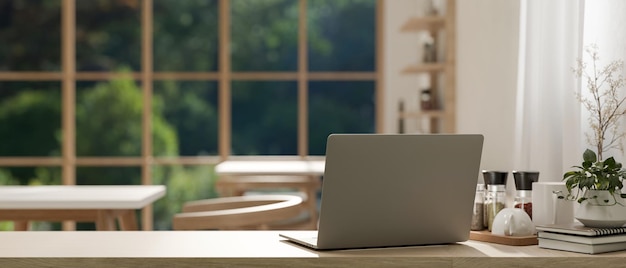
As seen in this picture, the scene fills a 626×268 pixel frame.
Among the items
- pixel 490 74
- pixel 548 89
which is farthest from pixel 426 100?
pixel 548 89

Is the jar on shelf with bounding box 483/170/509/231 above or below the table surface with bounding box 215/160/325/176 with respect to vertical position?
above

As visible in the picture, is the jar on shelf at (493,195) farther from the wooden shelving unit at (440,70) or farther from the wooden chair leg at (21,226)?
the wooden shelving unit at (440,70)

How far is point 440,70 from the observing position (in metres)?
6.84

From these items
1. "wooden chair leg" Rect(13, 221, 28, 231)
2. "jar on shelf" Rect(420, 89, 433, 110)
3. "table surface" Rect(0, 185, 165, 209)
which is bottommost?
"wooden chair leg" Rect(13, 221, 28, 231)

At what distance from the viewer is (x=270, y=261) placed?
2330 mm

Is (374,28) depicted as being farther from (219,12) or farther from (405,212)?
(405,212)

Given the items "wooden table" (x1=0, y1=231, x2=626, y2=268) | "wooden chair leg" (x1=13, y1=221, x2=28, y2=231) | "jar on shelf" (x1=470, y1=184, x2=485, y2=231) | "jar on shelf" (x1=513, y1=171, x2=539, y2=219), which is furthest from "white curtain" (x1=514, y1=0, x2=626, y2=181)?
"wooden chair leg" (x1=13, y1=221, x2=28, y2=231)

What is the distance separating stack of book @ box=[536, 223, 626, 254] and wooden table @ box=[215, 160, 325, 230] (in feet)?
13.4

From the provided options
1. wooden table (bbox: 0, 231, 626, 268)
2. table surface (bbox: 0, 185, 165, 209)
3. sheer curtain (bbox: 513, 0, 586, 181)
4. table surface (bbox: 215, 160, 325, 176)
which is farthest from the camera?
table surface (bbox: 215, 160, 325, 176)

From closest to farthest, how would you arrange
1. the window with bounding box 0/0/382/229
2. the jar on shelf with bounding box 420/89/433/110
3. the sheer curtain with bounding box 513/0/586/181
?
the sheer curtain with bounding box 513/0/586/181 < the jar on shelf with bounding box 420/89/433/110 < the window with bounding box 0/0/382/229

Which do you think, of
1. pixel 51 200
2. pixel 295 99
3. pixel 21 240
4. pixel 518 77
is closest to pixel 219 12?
pixel 295 99

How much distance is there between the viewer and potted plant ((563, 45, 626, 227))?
2.54 metres

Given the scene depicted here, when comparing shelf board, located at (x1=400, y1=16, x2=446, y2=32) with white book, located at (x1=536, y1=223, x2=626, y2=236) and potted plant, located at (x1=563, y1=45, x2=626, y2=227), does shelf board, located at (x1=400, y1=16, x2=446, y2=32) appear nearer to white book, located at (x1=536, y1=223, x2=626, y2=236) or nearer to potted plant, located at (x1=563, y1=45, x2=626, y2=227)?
potted plant, located at (x1=563, y1=45, x2=626, y2=227)

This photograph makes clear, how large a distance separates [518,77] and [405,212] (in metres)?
1.18
